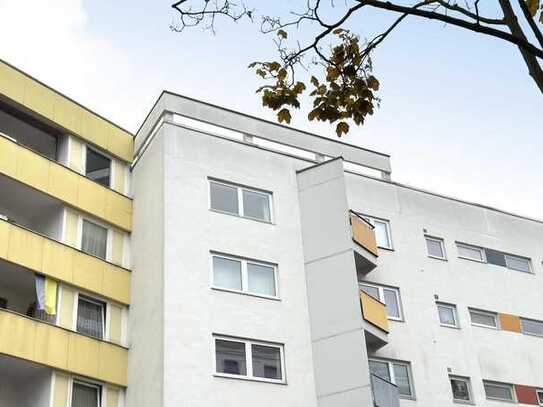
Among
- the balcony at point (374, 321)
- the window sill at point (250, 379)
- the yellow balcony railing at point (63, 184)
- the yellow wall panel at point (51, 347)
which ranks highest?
the yellow balcony railing at point (63, 184)

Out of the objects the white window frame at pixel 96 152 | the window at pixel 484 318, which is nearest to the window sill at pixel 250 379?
the white window frame at pixel 96 152

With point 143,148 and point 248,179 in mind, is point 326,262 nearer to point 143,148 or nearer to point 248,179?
point 248,179

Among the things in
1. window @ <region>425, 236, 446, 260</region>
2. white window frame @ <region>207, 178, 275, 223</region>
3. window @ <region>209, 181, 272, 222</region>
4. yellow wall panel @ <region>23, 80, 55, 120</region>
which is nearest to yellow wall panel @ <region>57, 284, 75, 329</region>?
white window frame @ <region>207, 178, 275, 223</region>

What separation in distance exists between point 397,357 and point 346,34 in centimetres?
1697

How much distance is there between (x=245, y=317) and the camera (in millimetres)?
21641

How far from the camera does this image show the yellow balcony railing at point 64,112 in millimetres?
23141

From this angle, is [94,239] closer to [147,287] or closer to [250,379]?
[147,287]

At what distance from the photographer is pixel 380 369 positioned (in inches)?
922

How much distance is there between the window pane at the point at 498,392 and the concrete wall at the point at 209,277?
6.65m

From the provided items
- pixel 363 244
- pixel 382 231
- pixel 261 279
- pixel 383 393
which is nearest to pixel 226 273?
pixel 261 279

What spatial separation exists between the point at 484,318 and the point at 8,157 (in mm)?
15104

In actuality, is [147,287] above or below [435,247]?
below

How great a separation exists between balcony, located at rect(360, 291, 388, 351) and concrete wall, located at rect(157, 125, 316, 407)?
61.1 inches

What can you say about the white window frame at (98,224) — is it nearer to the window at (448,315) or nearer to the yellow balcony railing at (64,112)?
the yellow balcony railing at (64,112)
